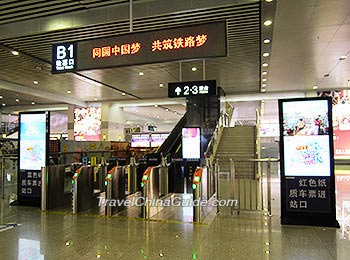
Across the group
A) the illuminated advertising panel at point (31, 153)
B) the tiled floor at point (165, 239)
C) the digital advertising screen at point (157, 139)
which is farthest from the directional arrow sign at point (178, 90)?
the digital advertising screen at point (157, 139)

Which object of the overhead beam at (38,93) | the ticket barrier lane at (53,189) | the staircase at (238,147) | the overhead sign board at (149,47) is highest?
the overhead beam at (38,93)

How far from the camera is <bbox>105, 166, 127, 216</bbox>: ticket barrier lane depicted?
5.91m

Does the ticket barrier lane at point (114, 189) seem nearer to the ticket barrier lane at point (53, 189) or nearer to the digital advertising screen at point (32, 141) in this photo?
the ticket barrier lane at point (53, 189)

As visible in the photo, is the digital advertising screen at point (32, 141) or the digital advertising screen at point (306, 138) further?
the digital advertising screen at point (32, 141)

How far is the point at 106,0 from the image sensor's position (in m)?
5.90

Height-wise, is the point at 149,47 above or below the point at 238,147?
above

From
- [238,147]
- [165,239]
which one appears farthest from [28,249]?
[238,147]

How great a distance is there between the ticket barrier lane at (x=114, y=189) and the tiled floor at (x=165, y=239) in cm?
36

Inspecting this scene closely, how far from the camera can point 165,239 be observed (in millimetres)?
4359

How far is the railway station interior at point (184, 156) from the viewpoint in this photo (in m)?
4.07

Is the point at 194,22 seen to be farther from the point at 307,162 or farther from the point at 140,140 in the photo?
the point at 140,140

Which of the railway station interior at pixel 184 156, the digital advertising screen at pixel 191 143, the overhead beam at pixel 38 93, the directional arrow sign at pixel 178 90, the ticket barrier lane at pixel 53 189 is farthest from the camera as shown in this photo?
the overhead beam at pixel 38 93

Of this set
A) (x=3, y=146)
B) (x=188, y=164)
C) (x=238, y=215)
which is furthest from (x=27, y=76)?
(x=238, y=215)

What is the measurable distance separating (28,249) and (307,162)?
4314 mm
